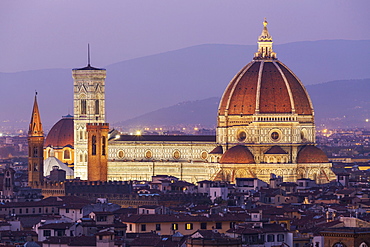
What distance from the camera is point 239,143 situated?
14275cm

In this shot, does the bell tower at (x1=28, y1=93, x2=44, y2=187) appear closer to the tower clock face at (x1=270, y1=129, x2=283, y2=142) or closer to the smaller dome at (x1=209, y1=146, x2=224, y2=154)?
the smaller dome at (x1=209, y1=146, x2=224, y2=154)

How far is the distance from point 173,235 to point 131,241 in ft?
8.79

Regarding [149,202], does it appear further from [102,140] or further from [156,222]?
[102,140]

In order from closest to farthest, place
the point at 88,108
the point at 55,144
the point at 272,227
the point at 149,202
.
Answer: the point at 272,227 < the point at 149,202 < the point at 88,108 < the point at 55,144

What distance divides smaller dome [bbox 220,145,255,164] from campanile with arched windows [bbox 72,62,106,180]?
50.4 ft

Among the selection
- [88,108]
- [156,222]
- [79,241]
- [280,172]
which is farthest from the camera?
[88,108]

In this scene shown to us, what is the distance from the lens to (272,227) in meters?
70.6

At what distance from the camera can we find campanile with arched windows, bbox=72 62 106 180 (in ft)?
490

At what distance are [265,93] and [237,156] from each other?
6318 mm

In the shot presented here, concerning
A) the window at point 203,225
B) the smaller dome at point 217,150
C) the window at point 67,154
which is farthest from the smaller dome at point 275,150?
the window at point 203,225

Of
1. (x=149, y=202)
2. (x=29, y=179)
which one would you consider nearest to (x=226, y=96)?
(x=29, y=179)

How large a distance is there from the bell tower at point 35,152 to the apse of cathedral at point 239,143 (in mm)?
5714

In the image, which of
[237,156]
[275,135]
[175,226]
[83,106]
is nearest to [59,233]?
[175,226]

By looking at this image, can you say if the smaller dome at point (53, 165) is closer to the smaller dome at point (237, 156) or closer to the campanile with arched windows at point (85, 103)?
the campanile with arched windows at point (85, 103)
